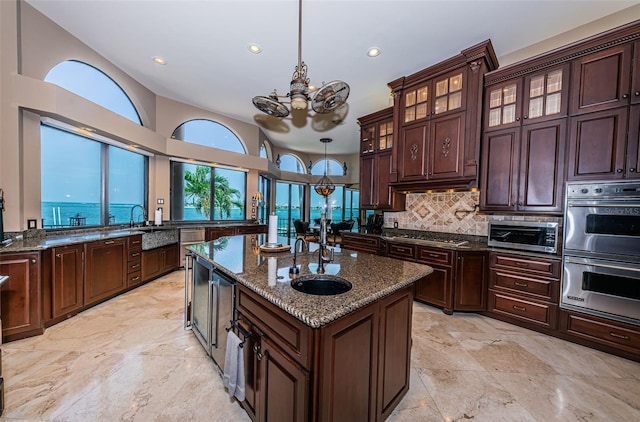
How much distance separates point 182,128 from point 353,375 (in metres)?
5.50

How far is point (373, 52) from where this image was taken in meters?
3.05

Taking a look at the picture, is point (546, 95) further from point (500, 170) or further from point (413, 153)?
point (413, 153)

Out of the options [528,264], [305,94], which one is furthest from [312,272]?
[528,264]

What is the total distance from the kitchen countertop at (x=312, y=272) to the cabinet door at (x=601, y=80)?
2530 millimetres

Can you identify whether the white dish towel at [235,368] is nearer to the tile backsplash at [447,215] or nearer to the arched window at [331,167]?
the tile backsplash at [447,215]

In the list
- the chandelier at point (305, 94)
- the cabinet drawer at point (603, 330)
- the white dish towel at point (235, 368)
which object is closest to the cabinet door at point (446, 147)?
the chandelier at point (305, 94)

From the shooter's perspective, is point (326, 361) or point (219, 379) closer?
point (326, 361)

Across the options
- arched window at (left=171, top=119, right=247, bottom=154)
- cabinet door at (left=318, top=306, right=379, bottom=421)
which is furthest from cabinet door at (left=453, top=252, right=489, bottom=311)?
arched window at (left=171, top=119, right=247, bottom=154)

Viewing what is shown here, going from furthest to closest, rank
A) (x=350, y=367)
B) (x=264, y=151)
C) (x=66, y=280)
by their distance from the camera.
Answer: (x=264, y=151) < (x=66, y=280) < (x=350, y=367)

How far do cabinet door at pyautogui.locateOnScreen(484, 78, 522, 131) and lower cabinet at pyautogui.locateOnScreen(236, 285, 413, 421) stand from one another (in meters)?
2.67

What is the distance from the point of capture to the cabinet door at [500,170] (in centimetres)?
288

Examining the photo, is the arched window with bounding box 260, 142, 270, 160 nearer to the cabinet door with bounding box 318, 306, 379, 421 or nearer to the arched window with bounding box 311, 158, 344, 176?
the arched window with bounding box 311, 158, 344, 176

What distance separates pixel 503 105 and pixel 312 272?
3.17 metres

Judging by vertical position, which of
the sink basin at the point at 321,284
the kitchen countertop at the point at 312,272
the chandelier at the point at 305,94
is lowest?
the sink basin at the point at 321,284
